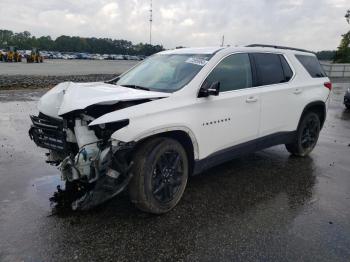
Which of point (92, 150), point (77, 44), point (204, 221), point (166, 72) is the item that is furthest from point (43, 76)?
point (77, 44)

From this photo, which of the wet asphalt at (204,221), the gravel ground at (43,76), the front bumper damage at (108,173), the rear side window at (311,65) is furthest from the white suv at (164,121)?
the gravel ground at (43,76)

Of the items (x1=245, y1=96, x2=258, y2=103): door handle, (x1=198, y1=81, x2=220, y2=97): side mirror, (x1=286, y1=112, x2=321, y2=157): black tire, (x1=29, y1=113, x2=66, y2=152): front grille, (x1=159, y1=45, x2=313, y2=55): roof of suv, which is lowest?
(x1=286, y1=112, x2=321, y2=157): black tire

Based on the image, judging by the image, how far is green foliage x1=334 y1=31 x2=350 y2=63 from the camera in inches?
1860

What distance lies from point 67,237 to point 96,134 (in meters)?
1.04

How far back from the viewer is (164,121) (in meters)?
3.72

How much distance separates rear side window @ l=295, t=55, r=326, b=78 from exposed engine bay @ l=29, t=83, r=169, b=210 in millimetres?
3359

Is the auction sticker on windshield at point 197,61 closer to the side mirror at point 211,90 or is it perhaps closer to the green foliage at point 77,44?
the side mirror at point 211,90

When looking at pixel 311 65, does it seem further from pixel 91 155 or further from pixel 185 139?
pixel 91 155

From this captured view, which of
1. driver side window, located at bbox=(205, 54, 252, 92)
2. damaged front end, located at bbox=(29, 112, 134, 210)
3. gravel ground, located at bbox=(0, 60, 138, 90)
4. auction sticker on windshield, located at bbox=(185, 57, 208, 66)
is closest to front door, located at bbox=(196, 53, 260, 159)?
driver side window, located at bbox=(205, 54, 252, 92)

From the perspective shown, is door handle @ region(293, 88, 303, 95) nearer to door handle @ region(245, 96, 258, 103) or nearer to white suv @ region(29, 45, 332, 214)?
white suv @ region(29, 45, 332, 214)

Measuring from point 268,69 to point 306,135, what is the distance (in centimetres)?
167

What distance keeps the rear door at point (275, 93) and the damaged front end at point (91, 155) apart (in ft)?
7.68

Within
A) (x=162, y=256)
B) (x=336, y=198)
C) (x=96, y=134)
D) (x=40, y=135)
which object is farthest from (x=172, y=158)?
(x=336, y=198)

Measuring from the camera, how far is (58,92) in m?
4.20
